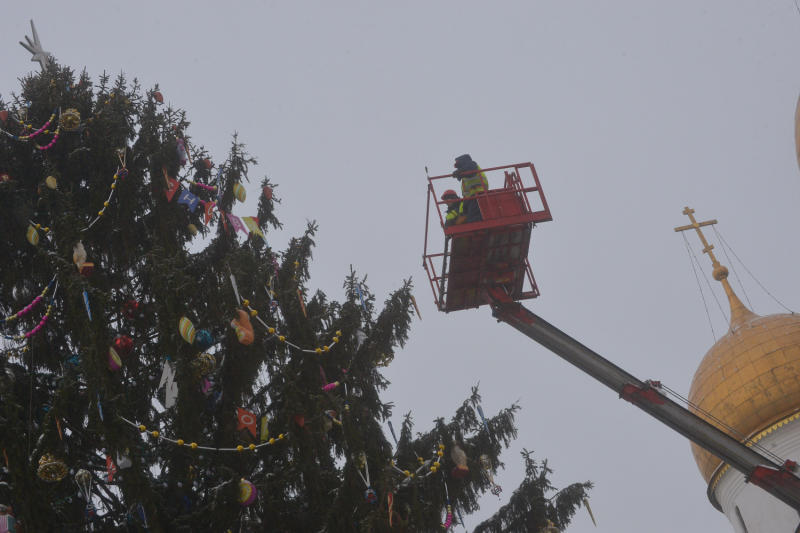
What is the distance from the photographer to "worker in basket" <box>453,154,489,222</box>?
15039 millimetres

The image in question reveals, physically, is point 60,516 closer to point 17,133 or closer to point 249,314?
point 249,314

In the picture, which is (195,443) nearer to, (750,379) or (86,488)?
(86,488)

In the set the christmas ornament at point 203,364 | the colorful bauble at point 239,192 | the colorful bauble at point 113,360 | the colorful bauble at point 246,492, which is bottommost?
the colorful bauble at point 246,492

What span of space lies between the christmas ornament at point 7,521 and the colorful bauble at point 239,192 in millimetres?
5870

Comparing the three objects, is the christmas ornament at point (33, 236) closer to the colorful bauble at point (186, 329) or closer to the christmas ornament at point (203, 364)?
the colorful bauble at point (186, 329)

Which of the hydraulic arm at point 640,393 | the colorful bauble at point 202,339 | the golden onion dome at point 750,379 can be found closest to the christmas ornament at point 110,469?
the colorful bauble at point 202,339

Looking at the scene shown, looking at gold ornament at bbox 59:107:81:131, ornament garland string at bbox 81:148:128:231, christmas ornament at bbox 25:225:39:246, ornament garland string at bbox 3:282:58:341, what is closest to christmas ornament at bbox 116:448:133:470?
ornament garland string at bbox 3:282:58:341

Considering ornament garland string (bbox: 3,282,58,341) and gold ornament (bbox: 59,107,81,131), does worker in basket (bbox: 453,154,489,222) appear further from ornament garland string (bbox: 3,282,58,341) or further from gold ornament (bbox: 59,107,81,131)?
ornament garland string (bbox: 3,282,58,341)

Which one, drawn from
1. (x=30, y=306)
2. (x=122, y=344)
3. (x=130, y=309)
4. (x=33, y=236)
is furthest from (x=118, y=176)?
(x=122, y=344)

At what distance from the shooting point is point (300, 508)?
37.0 ft

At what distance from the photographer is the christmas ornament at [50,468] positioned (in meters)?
9.94

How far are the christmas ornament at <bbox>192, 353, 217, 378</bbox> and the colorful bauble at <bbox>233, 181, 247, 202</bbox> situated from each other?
338cm

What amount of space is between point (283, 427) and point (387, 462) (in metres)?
1.42

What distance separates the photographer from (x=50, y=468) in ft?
32.7
